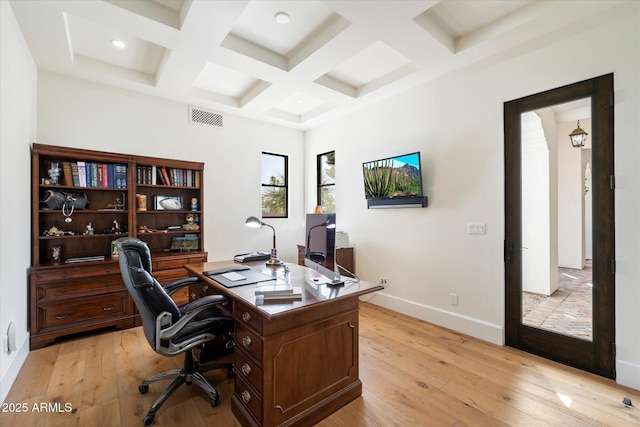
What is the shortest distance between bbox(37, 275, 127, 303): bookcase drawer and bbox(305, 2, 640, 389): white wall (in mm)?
3105

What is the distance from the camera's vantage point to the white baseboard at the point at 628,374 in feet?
6.82

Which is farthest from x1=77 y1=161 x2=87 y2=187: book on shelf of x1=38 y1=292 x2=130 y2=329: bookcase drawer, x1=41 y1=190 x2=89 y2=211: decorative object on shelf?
x1=38 y1=292 x2=130 y2=329: bookcase drawer

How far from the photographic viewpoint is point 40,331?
8.95 feet

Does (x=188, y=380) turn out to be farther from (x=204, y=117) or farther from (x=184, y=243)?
(x=204, y=117)

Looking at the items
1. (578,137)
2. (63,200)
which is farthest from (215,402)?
(578,137)

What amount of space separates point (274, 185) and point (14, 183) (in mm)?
3257

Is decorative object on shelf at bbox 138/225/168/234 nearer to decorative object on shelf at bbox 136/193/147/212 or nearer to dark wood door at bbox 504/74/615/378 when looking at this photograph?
decorative object on shelf at bbox 136/193/147/212

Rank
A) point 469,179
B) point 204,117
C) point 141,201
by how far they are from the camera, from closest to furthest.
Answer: point 469,179 → point 141,201 → point 204,117

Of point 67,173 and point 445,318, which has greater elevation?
point 67,173

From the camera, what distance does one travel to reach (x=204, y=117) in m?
4.18

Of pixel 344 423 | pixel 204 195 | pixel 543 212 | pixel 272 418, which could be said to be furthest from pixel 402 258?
pixel 204 195

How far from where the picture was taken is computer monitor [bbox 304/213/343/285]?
6.79 feet

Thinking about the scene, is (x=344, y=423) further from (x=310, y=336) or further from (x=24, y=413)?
(x=24, y=413)

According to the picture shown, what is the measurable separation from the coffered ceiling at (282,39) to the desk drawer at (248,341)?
2.31 m
